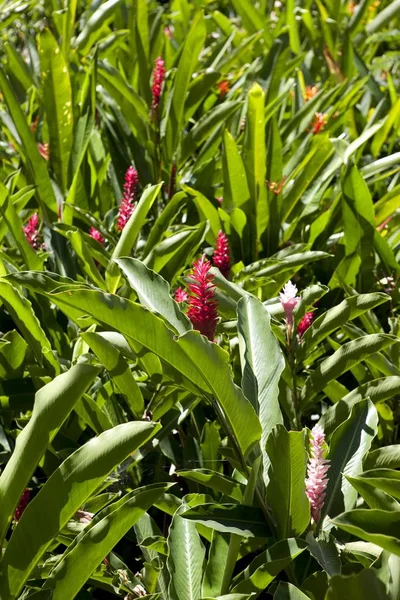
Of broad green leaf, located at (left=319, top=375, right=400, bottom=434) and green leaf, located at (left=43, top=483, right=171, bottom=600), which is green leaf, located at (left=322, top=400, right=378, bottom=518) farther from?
green leaf, located at (left=43, top=483, right=171, bottom=600)

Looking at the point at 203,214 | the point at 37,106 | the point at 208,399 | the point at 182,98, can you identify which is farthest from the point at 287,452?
the point at 37,106

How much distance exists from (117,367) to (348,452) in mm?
417

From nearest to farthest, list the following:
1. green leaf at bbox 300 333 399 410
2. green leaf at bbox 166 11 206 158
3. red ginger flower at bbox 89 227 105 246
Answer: green leaf at bbox 300 333 399 410 → red ginger flower at bbox 89 227 105 246 → green leaf at bbox 166 11 206 158

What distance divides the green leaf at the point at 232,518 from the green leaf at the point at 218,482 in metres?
0.06

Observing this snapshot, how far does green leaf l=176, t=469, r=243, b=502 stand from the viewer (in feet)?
4.00

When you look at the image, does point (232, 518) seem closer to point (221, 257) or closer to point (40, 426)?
point (40, 426)

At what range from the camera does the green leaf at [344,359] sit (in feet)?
4.55

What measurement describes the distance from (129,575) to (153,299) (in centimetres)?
45

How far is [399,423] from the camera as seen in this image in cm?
179

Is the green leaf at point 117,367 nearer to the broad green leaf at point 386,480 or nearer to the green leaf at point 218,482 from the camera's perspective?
the green leaf at point 218,482

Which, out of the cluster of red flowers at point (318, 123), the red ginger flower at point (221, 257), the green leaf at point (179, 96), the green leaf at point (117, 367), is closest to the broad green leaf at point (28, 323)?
the green leaf at point (117, 367)

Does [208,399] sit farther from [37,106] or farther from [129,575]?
[37,106]

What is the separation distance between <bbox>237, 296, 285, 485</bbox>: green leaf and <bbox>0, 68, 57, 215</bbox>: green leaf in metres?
1.02

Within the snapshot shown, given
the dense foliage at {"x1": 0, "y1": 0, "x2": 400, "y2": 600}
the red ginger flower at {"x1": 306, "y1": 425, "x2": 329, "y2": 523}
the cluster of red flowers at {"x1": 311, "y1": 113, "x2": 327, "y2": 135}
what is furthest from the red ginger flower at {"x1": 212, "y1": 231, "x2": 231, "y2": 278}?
the cluster of red flowers at {"x1": 311, "y1": 113, "x2": 327, "y2": 135}
